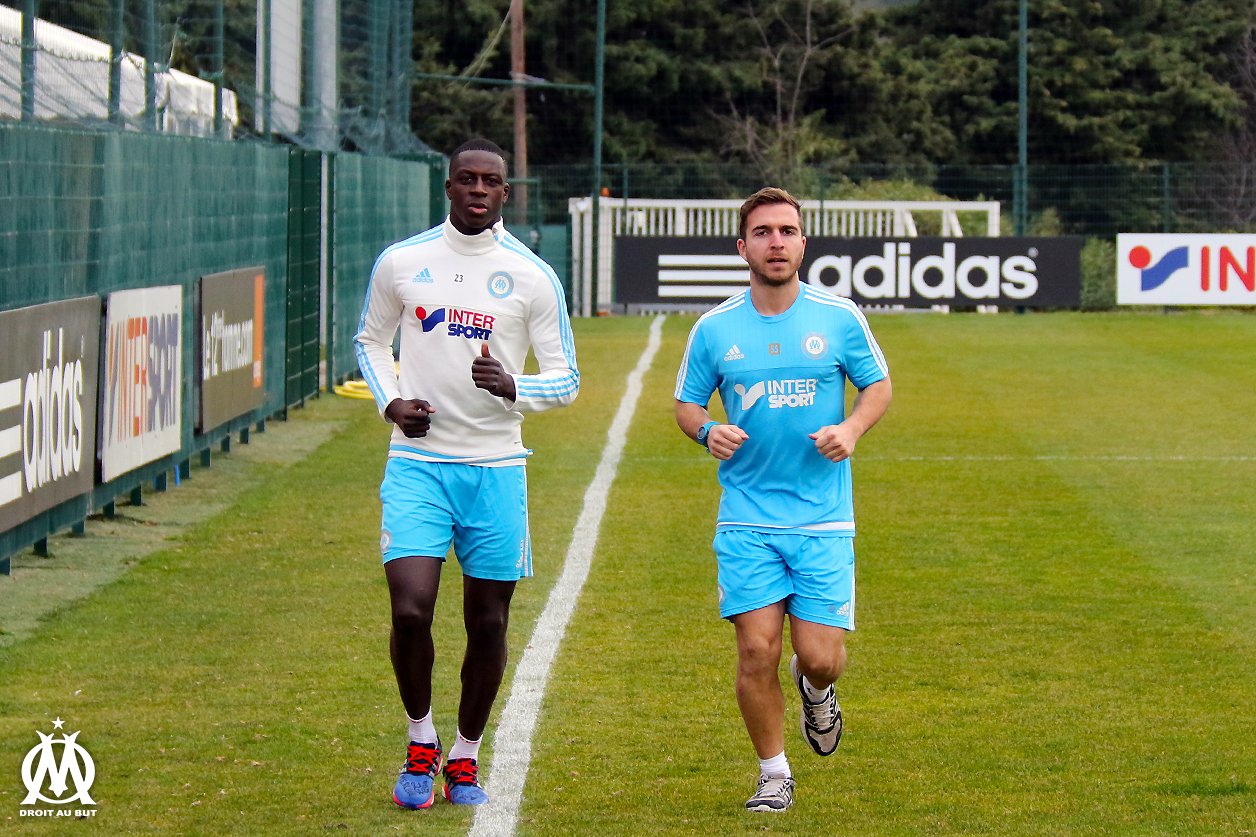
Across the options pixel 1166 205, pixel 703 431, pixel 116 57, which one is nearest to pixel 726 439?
pixel 703 431

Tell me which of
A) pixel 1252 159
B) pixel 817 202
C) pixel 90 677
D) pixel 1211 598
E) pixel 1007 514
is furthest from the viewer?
pixel 1252 159

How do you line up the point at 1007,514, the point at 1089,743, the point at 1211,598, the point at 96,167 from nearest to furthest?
1. the point at 1089,743
2. the point at 1211,598
3. the point at 96,167
4. the point at 1007,514

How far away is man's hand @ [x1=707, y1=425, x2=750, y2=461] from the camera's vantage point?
5902 mm

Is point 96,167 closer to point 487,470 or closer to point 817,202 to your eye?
point 487,470

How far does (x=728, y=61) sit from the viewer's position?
53.2 m

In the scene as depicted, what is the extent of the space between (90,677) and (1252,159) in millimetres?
49139

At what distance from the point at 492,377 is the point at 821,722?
5.16ft

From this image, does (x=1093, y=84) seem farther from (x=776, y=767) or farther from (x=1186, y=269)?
(x=776, y=767)

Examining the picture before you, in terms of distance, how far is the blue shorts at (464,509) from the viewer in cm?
609

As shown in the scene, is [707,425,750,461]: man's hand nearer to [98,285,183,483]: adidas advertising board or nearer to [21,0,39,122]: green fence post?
[21,0,39,122]: green fence post

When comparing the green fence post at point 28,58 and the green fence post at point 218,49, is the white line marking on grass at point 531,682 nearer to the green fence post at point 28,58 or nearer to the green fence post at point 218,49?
the green fence post at point 28,58

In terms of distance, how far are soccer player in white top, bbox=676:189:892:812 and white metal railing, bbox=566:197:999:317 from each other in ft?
87.9

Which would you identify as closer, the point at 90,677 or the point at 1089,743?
the point at 1089,743

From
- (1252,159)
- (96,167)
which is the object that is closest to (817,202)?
(1252,159)
